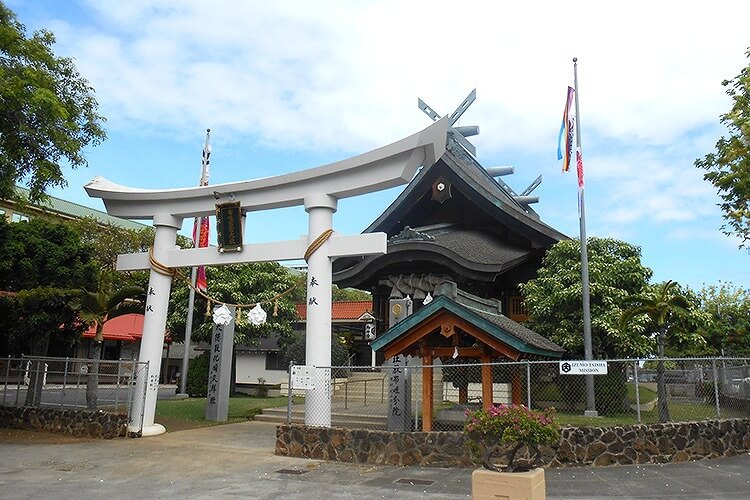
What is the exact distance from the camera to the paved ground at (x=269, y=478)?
855cm

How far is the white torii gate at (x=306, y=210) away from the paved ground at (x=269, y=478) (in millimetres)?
1950

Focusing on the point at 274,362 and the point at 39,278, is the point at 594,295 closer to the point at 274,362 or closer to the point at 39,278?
the point at 39,278

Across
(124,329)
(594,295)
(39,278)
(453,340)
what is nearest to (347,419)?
(453,340)

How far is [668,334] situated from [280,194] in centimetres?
1011

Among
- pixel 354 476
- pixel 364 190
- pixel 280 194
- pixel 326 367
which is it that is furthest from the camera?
pixel 280 194

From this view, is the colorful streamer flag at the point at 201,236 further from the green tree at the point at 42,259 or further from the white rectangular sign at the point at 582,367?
the white rectangular sign at the point at 582,367

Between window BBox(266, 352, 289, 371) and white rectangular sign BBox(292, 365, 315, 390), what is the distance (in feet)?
79.8

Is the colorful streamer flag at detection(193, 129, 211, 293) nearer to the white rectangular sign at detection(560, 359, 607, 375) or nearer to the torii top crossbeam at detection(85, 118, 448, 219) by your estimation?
the torii top crossbeam at detection(85, 118, 448, 219)

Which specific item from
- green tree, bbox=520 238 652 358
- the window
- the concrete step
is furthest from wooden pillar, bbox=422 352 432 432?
the window

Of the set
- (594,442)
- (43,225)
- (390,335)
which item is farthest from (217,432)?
(43,225)

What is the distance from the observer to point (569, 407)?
1752cm

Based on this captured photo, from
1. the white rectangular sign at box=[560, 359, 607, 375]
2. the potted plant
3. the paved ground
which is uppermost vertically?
the white rectangular sign at box=[560, 359, 607, 375]

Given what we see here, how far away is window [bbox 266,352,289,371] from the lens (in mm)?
35719

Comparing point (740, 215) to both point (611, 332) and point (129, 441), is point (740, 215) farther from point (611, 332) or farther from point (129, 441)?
point (129, 441)
